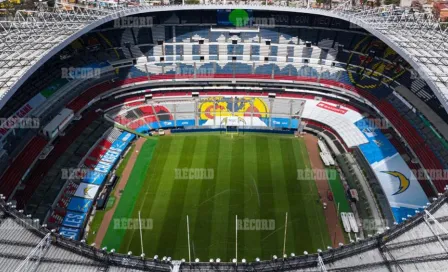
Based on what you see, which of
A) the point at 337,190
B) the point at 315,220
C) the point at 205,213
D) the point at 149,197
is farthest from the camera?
the point at 337,190

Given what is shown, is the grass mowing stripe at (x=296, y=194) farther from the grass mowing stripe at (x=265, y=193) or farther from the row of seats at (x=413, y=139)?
the row of seats at (x=413, y=139)

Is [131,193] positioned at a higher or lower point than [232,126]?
lower

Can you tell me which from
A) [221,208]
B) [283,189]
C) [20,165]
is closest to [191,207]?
[221,208]

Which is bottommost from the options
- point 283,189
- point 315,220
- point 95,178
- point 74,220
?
point 74,220

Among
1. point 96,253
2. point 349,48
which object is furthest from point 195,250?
point 349,48

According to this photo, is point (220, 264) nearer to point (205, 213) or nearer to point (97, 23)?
point (205, 213)

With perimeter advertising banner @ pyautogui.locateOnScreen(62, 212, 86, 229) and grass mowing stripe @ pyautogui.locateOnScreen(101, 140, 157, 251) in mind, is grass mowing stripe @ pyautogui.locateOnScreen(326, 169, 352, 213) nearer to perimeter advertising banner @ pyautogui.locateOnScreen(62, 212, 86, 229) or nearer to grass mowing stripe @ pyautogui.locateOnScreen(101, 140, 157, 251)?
grass mowing stripe @ pyautogui.locateOnScreen(101, 140, 157, 251)
